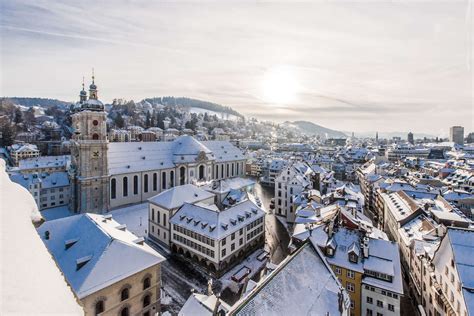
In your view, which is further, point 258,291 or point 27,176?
point 27,176

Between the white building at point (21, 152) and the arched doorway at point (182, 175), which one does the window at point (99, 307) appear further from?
the white building at point (21, 152)

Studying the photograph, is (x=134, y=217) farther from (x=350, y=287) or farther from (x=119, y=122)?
(x=119, y=122)

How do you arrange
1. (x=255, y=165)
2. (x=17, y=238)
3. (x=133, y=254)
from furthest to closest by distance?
(x=255, y=165), (x=133, y=254), (x=17, y=238)

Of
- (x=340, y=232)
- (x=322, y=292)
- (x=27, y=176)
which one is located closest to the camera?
(x=322, y=292)

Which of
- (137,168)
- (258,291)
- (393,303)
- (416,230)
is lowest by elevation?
(393,303)

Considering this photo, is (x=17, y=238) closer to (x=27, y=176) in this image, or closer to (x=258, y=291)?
(x=258, y=291)

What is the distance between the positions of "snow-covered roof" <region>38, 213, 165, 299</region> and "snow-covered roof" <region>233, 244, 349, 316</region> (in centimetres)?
1297

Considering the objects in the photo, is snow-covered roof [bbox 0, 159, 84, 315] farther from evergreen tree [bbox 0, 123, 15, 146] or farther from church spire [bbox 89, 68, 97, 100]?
evergreen tree [bbox 0, 123, 15, 146]

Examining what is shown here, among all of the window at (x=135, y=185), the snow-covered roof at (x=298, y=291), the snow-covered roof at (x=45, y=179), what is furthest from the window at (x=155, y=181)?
the snow-covered roof at (x=298, y=291)

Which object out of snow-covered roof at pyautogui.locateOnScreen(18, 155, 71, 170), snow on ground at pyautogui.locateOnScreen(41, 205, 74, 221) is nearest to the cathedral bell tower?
snow on ground at pyautogui.locateOnScreen(41, 205, 74, 221)

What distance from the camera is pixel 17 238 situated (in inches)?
199

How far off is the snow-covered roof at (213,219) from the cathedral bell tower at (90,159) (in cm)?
2021

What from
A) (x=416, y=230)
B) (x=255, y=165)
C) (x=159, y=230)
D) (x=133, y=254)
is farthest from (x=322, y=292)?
(x=255, y=165)

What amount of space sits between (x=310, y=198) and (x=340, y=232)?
58.6 feet
